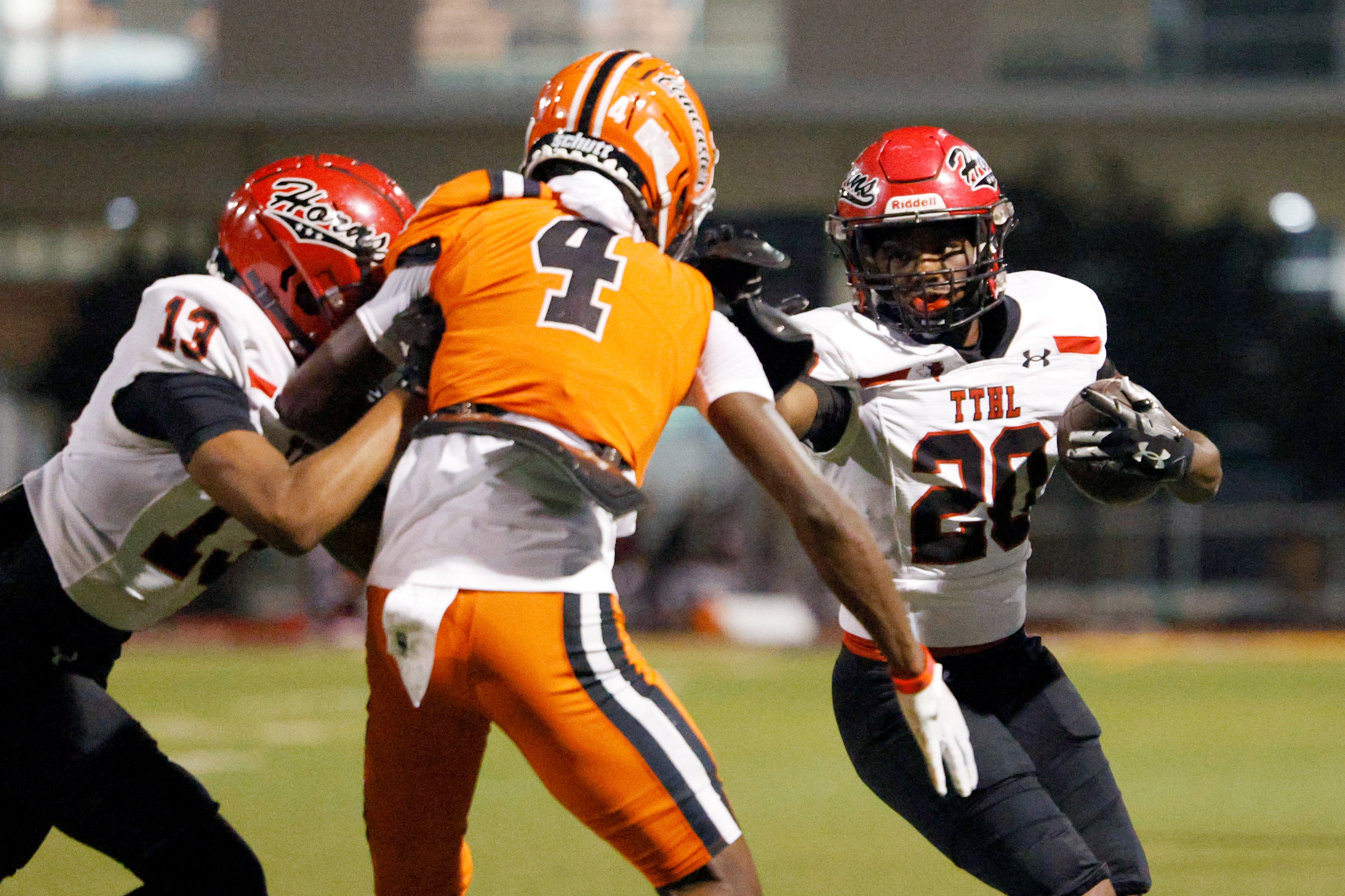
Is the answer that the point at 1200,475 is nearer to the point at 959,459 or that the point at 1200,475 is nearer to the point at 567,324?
the point at 959,459

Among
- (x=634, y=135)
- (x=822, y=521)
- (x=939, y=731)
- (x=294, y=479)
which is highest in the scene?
(x=634, y=135)

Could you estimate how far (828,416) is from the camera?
3.28 meters

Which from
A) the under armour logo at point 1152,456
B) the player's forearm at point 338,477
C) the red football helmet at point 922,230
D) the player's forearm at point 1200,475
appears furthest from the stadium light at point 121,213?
the player's forearm at point 338,477

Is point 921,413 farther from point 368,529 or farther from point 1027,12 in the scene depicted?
point 1027,12

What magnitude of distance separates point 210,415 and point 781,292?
41.6 ft

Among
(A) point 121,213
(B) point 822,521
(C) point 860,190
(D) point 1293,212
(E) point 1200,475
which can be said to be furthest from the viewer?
(A) point 121,213

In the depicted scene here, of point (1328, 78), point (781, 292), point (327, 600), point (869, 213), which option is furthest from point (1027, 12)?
point (869, 213)

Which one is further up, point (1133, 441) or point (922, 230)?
point (922, 230)

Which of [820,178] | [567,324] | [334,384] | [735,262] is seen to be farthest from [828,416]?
[820,178]

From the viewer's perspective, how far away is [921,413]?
3.32 m

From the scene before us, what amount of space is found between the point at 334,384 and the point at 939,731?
3.62 feet

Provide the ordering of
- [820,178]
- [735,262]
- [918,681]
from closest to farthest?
[918,681]
[735,262]
[820,178]

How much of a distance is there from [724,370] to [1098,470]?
970 millimetres

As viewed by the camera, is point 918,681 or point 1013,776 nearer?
point 918,681
